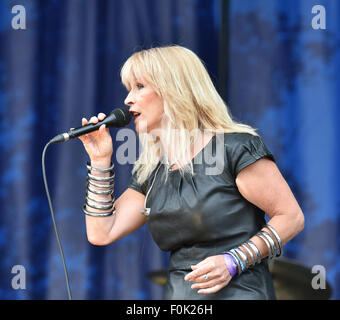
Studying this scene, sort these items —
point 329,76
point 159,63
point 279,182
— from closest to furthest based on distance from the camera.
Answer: point 279,182 < point 159,63 < point 329,76

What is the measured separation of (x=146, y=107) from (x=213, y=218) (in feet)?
1.22

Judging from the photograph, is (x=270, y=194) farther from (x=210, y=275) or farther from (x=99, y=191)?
(x=99, y=191)

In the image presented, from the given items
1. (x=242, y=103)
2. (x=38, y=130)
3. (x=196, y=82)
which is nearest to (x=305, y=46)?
(x=242, y=103)

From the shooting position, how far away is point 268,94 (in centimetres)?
217

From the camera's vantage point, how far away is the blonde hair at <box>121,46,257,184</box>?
4.68 ft

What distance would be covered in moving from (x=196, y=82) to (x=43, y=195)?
3.33 feet

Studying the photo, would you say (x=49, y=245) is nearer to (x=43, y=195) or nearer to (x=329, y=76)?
(x=43, y=195)

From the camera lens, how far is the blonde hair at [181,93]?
4.68 ft

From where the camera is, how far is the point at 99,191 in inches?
56.4
